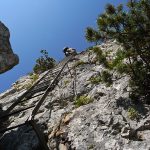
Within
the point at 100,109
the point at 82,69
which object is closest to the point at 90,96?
the point at 100,109

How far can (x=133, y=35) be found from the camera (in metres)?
9.80

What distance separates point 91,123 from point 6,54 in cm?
843

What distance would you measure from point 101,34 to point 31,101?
5685 millimetres

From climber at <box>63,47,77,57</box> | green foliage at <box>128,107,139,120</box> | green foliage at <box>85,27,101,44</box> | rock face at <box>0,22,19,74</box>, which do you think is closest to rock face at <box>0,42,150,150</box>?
green foliage at <box>128,107,139,120</box>

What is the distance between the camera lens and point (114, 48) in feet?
60.6

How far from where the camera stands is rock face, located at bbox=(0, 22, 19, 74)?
16.0 metres

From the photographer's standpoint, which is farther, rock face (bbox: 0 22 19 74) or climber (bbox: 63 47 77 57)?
climber (bbox: 63 47 77 57)

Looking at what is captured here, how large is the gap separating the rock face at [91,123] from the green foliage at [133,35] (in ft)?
2.72

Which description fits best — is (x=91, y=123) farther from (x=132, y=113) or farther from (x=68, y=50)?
(x=68, y=50)

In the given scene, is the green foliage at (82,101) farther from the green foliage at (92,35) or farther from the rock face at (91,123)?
the green foliage at (92,35)

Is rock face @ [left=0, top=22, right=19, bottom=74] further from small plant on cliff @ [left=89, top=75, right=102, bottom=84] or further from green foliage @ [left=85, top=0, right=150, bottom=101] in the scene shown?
green foliage @ [left=85, top=0, right=150, bottom=101]

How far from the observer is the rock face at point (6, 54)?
1598cm

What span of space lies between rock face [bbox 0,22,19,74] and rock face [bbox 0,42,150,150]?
3434mm

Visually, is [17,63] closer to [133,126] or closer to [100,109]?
[100,109]
